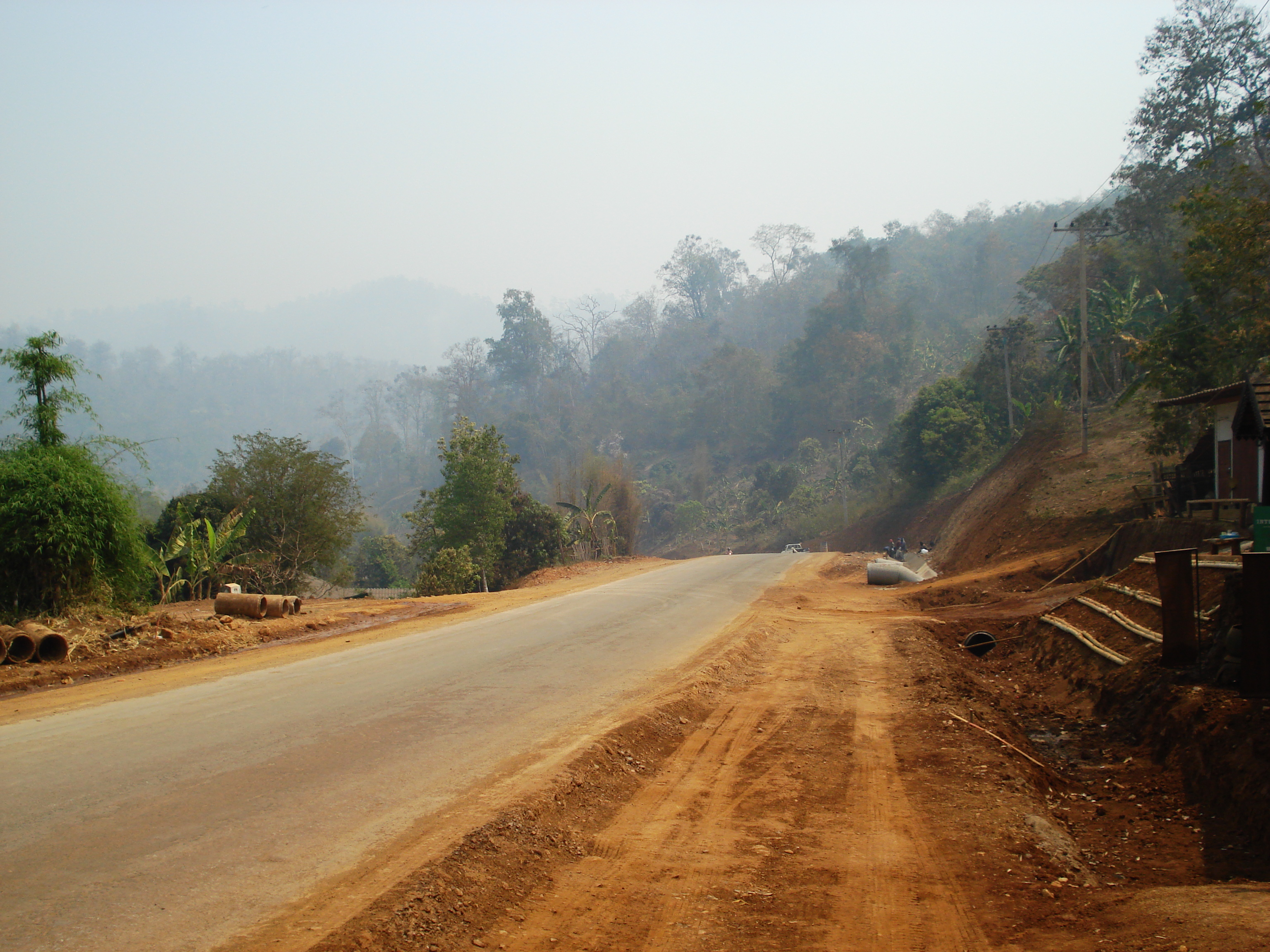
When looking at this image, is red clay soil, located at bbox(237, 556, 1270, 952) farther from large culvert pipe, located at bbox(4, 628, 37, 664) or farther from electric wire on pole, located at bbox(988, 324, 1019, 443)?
electric wire on pole, located at bbox(988, 324, 1019, 443)

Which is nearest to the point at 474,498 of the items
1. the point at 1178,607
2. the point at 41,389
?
the point at 41,389

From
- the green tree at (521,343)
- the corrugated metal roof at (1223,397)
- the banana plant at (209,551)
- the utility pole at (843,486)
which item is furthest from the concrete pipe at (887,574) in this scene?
the green tree at (521,343)

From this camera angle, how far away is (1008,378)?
49.1 metres

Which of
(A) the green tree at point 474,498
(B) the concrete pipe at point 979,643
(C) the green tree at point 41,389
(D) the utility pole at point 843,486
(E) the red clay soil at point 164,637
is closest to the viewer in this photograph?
(E) the red clay soil at point 164,637

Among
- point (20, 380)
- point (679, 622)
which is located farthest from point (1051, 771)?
point (20, 380)

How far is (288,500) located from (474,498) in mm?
8280

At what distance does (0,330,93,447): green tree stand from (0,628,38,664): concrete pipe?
4.42 meters

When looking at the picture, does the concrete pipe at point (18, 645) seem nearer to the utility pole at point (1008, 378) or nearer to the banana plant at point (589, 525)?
the banana plant at point (589, 525)

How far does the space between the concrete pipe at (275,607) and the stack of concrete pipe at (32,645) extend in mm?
4544

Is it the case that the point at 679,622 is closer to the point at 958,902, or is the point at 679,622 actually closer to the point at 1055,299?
the point at 958,902

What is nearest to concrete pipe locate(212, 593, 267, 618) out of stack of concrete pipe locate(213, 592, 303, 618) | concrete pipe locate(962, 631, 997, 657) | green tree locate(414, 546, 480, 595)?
stack of concrete pipe locate(213, 592, 303, 618)

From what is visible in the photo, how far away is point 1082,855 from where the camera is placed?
583 centimetres

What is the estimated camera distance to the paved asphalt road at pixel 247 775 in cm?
437

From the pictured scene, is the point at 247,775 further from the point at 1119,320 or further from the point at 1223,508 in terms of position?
the point at 1119,320
